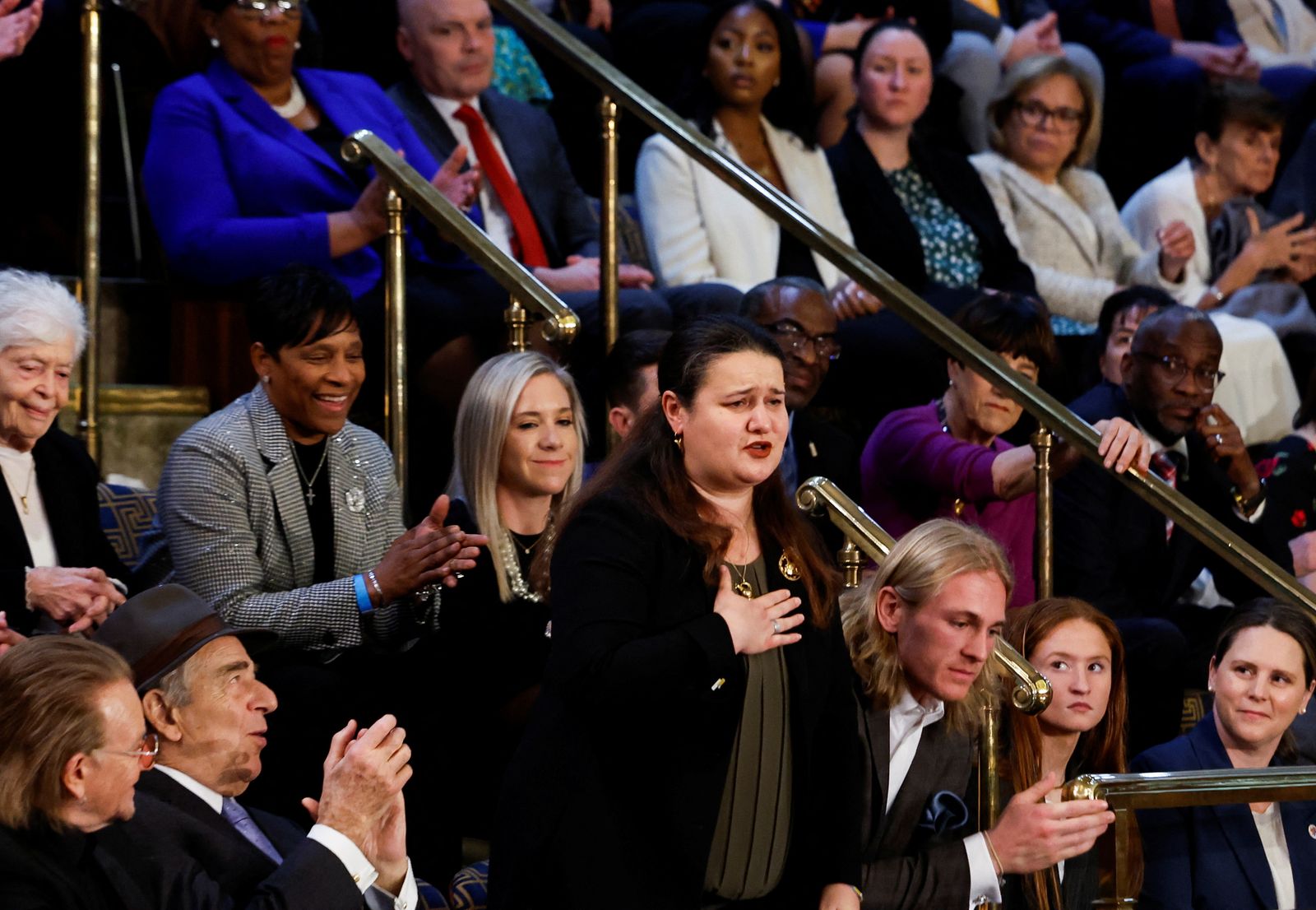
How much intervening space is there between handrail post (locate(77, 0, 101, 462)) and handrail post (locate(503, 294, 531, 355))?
794 millimetres

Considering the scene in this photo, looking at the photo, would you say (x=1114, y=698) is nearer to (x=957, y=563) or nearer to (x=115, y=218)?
(x=957, y=563)

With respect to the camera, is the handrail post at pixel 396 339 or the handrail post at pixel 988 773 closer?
the handrail post at pixel 988 773

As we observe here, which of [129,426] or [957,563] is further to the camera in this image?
[129,426]

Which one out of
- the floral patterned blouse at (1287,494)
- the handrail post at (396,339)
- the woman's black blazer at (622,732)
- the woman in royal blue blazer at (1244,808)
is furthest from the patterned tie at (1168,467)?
the woman's black blazer at (622,732)

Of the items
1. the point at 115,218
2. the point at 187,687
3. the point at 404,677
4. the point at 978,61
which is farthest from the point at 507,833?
the point at 978,61

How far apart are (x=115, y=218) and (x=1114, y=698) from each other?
9.44 feet

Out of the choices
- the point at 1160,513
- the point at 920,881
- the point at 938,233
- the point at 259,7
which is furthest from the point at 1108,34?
the point at 920,881

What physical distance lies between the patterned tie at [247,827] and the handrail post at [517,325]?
136cm

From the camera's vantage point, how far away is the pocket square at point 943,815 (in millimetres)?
3076

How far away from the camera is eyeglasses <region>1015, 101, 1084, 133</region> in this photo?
602cm

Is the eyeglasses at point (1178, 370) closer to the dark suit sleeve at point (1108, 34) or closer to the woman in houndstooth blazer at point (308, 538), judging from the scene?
the woman in houndstooth blazer at point (308, 538)

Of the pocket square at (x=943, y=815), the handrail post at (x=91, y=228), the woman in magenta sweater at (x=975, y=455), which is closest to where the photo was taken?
the pocket square at (x=943, y=815)

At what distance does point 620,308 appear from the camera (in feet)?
14.9

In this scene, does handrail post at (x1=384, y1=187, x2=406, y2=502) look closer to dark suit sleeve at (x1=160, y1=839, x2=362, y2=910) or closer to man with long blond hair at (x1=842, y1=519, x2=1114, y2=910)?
man with long blond hair at (x1=842, y1=519, x2=1114, y2=910)
